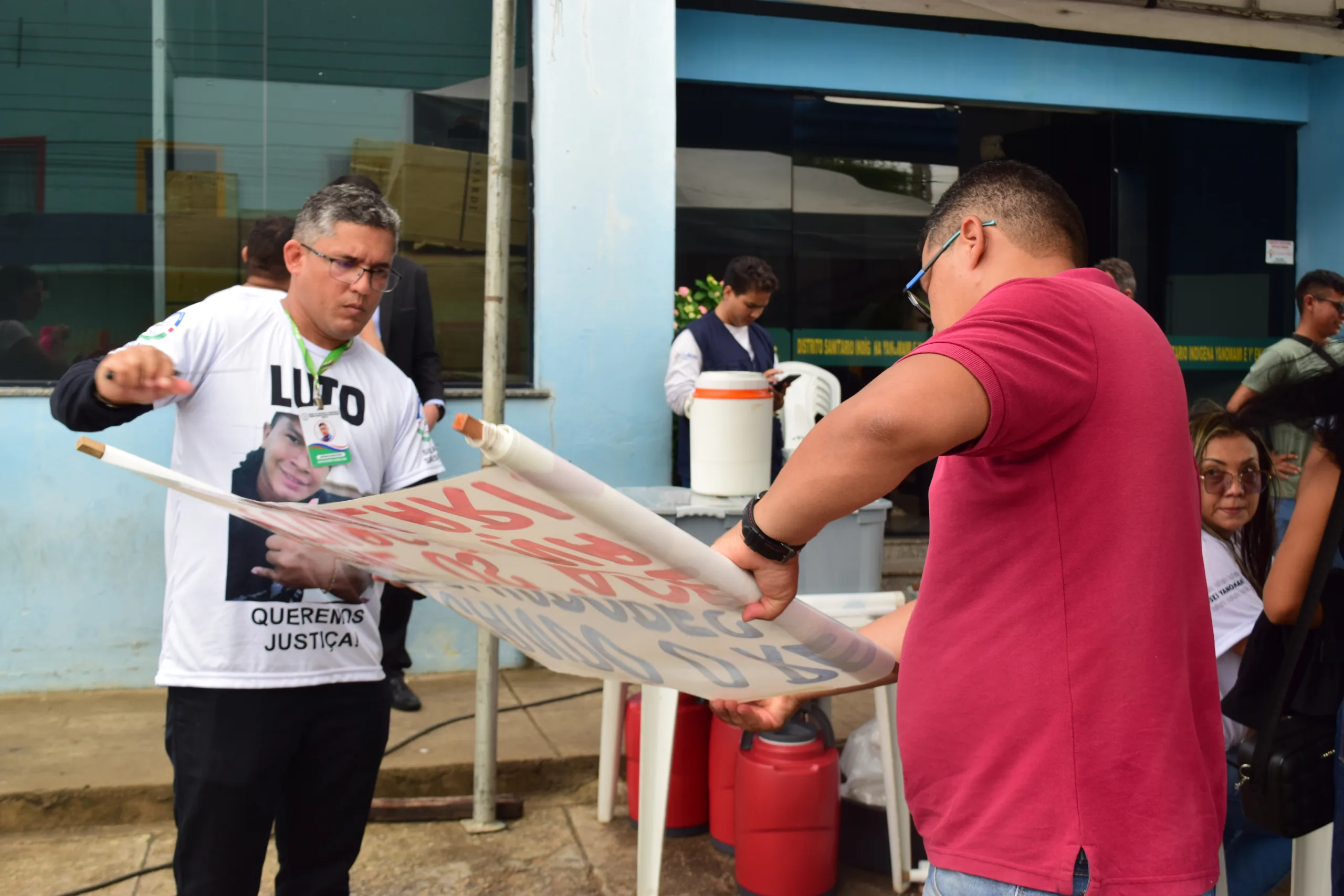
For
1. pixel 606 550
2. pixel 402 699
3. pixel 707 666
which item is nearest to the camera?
pixel 606 550

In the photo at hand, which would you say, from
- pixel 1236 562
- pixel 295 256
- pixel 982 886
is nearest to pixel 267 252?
pixel 295 256

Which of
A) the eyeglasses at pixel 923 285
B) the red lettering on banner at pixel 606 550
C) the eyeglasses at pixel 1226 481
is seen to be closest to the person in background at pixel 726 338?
the eyeglasses at pixel 1226 481

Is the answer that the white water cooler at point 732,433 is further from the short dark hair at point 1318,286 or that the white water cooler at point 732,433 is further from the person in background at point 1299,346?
the short dark hair at point 1318,286

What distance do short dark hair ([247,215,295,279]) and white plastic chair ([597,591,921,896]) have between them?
77.4 inches

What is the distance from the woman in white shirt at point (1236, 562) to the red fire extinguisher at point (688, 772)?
1.77 metres

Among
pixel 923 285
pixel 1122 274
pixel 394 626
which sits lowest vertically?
pixel 394 626

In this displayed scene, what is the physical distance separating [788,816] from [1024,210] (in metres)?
2.31

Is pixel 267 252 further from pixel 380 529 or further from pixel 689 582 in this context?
pixel 689 582

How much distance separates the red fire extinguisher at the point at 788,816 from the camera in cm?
340

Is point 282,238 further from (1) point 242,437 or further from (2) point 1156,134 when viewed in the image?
(2) point 1156,134

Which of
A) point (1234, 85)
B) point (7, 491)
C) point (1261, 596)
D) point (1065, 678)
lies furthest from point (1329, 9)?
point (7, 491)

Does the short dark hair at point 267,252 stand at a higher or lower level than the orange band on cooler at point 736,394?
higher

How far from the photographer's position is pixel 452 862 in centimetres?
374

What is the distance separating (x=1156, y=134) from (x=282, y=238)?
235 inches
